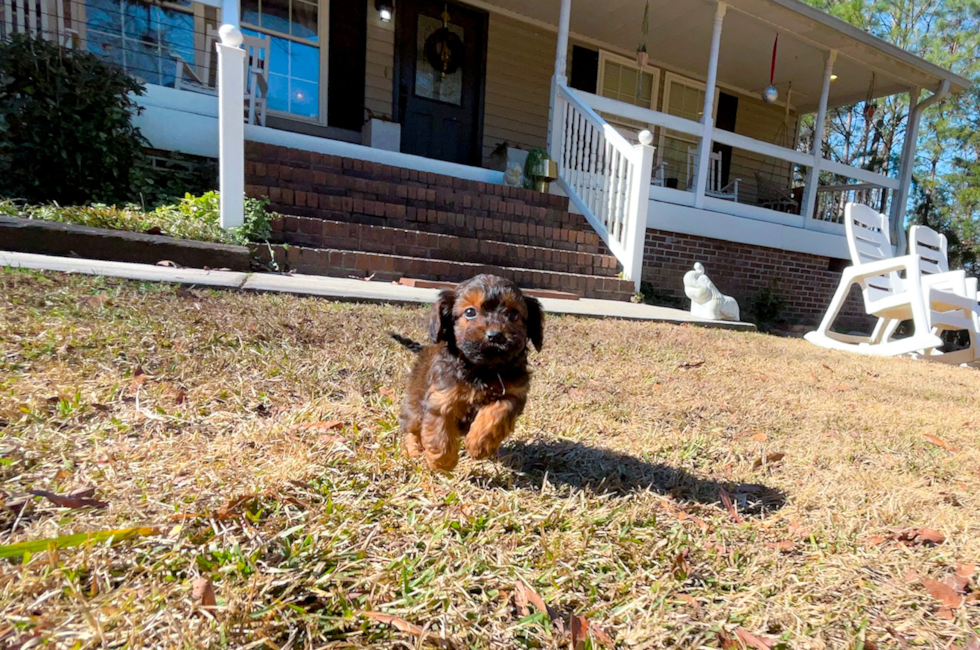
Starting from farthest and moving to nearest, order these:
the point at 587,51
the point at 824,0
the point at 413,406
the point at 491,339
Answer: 1. the point at 824,0
2. the point at 587,51
3. the point at 413,406
4. the point at 491,339

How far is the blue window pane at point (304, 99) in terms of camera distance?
967 centimetres

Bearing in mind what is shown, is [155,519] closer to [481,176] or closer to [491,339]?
[491,339]

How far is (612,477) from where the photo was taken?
6.84ft

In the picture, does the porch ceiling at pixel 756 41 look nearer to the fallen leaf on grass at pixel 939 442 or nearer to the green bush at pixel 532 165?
the green bush at pixel 532 165

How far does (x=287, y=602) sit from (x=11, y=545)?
0.62 metres

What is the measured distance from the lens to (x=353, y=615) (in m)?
1.15

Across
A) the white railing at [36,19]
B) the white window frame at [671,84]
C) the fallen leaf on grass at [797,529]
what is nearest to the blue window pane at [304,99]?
the white railing at [36,19]

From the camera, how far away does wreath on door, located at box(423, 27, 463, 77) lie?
1014 cm

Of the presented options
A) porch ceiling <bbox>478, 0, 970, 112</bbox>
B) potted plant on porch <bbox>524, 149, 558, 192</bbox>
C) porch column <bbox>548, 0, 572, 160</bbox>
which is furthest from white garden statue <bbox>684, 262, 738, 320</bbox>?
porch ceiling <bbox>478, 0, 970, 112</bbox>

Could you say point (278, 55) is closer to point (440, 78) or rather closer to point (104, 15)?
point (104, 15)

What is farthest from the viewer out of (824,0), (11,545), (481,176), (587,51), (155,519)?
(824,0)

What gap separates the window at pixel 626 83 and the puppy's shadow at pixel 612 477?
11111 mm

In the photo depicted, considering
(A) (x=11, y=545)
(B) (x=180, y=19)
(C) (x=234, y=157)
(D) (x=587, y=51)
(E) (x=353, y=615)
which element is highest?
(D) (x=587, y=51)

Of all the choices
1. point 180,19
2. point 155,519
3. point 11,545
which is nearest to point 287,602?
point 155,519
